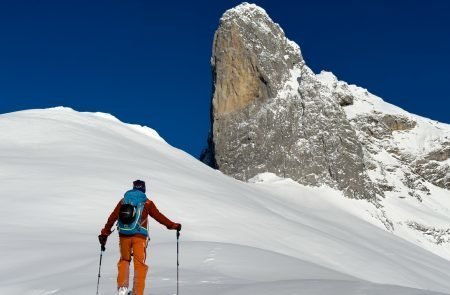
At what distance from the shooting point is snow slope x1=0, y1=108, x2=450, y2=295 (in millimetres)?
9320

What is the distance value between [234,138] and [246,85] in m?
6.81

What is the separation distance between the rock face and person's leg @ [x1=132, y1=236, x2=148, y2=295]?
51.9 m

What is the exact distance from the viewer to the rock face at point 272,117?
2444 inches

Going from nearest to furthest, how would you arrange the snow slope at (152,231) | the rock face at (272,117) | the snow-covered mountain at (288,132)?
1. the snow slope at (152,231)
2. the snow-covered mountain at (288,132)
3. the rock face at (272,117)

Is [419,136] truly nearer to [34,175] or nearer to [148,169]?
[148,169]

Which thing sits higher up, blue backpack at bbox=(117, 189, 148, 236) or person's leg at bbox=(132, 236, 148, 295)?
blue backpack at bbox=(117, 189, 148, 236)

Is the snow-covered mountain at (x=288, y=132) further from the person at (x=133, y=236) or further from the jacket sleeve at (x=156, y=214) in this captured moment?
the person at (x=133, y=236)

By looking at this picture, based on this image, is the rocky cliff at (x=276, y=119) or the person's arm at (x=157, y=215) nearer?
the person's arm at (x=157, y=215)

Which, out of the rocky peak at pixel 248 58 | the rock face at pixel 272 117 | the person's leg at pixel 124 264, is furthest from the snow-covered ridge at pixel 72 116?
the person's leg at pixel 124 264

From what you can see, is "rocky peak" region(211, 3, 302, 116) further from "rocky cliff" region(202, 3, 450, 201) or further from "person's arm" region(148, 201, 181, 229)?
"person's arm" region(148, 201, 181, 229)

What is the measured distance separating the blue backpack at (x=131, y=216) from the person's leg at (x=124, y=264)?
0.13 meters

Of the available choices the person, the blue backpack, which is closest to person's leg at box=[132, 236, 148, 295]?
the person

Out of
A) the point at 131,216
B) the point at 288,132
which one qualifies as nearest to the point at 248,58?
the point at 288,132

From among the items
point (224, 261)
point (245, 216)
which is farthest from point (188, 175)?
point (224, 261)
